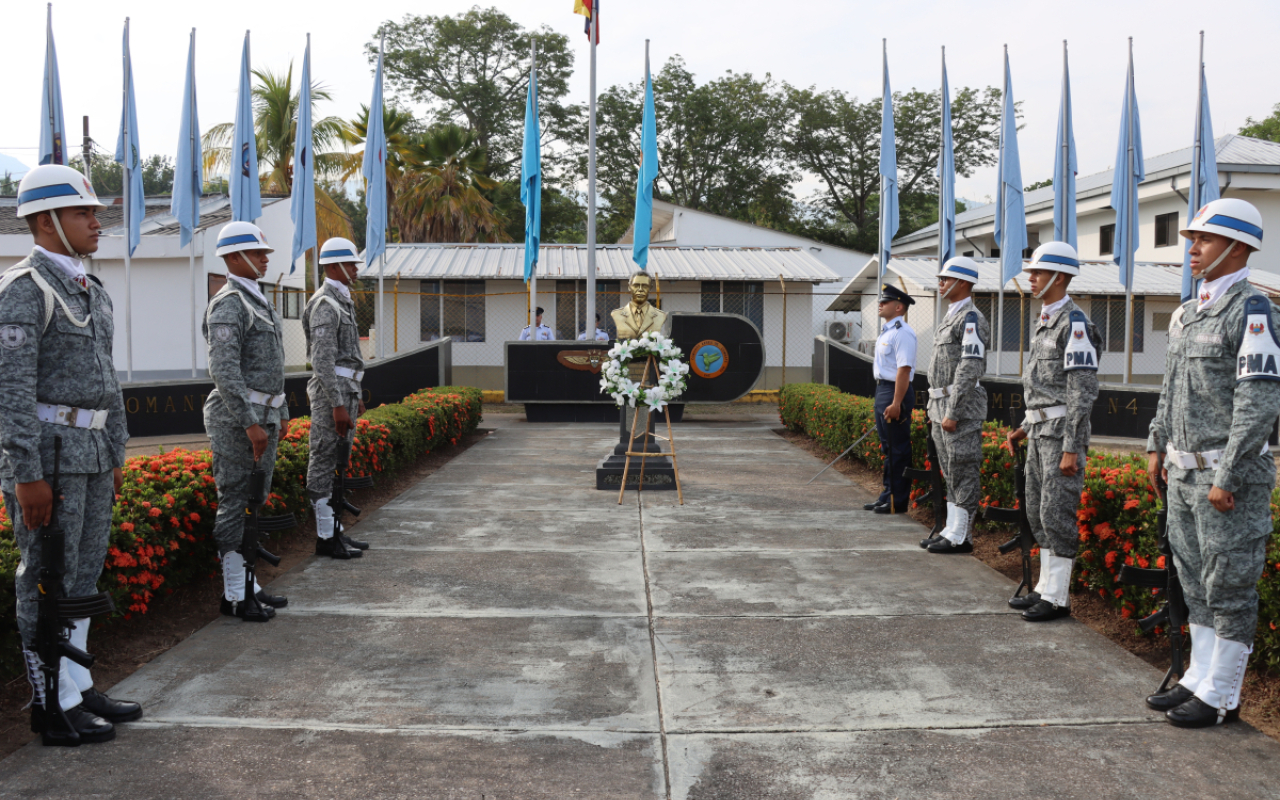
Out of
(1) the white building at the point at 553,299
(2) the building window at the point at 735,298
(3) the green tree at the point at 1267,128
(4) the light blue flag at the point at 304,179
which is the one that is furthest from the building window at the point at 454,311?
(3) the green tree at the point at 1267,128

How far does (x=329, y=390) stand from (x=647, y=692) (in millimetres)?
3452

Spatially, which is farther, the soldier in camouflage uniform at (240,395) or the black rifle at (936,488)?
the black rifle at (936,488)

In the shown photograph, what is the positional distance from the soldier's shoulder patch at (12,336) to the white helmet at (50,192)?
0.48 m

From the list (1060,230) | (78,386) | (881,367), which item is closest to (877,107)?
(1060,230)

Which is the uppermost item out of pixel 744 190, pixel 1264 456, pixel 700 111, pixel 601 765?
pixel 700 111

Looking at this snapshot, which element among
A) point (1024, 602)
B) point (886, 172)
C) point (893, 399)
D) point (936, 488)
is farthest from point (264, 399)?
point (886, 172)

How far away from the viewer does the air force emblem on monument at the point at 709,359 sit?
16641mm

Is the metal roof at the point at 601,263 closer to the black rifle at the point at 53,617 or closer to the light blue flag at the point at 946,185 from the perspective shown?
the light blue flag at the point at 946,185

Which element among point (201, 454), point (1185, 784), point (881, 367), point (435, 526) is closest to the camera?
point (1185, 784)

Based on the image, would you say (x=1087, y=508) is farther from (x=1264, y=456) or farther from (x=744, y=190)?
(x=744, y=190)

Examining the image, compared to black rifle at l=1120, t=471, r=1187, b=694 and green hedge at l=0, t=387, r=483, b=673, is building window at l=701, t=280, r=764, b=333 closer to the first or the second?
green hedge at l=0, t=387, r=483, b=673

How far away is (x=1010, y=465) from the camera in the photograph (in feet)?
22.5

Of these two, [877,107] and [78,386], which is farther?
[877,107]

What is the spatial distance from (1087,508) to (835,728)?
2.45 meters
